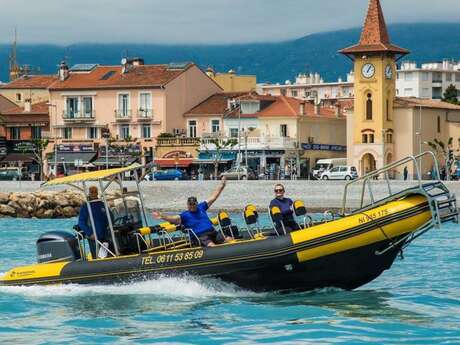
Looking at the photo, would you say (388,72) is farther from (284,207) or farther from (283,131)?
(284,207)

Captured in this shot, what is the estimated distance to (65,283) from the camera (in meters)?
22.6

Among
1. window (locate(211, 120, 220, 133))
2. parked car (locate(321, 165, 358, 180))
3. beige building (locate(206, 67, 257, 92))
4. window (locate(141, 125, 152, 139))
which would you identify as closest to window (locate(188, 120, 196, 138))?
window (locate(211, 120, 220, 133))

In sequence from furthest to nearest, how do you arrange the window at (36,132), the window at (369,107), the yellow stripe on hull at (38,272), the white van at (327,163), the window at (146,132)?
the window at (36,132)
the window at (146,132)
the window at (369,107)
the white van at (327,163)
the yellow stripe on hull at (38,272)

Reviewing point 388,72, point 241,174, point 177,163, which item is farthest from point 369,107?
point 241,174

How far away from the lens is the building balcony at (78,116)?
97062 millimetres

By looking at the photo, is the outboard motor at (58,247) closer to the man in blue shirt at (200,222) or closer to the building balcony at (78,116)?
the man in blue shirt at (200,222)

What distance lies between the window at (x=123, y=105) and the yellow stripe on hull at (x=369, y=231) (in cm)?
7573

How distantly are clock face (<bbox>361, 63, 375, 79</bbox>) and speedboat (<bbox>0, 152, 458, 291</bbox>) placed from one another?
68.6 meters

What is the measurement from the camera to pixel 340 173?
8300 cm

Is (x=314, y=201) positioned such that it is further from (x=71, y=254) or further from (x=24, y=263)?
(x=71, y=254)

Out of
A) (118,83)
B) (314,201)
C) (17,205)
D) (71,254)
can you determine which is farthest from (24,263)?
(118,83)

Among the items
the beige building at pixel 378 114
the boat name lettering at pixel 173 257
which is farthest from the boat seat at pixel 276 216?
the beige building at pixel 378 114

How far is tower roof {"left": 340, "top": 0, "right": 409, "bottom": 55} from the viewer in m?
90.7

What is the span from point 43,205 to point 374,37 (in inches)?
1594
